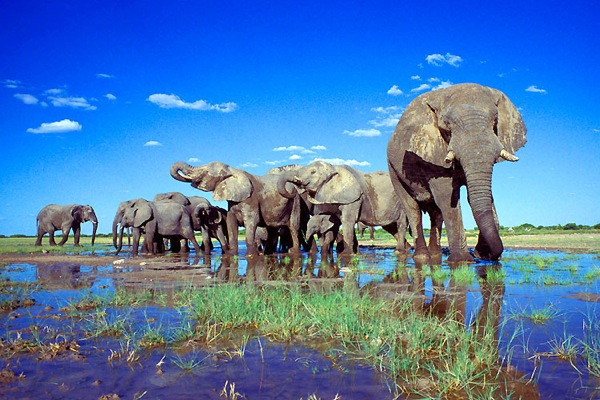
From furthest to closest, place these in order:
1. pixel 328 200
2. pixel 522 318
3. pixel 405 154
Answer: pixel 328 200, pixel 405 154, pixel 522 318

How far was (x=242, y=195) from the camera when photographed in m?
15.7

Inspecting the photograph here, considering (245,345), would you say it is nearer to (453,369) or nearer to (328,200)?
(453,369)

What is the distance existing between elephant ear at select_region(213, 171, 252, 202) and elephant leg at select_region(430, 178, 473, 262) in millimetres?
7262

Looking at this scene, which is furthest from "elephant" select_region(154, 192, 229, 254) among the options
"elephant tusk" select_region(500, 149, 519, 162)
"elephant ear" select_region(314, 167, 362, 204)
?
"elephant tusk" select_region(500, 149, 519, 162)

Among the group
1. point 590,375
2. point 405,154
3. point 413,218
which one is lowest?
point 590,375

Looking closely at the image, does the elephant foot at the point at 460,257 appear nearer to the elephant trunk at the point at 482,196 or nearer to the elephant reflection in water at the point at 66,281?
the elephant trunk at the point at 482,196

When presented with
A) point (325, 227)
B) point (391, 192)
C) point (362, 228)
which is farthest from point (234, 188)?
point (362, 228)

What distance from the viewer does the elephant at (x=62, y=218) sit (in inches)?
1170

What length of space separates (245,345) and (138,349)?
75cm

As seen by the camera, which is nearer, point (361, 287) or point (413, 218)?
point (361, 287)

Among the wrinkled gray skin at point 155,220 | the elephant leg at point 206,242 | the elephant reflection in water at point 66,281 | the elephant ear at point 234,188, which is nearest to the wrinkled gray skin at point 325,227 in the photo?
the elephant ear at point 234,188

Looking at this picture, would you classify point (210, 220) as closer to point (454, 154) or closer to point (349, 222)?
point (349, 222)

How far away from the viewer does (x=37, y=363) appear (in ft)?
10.3

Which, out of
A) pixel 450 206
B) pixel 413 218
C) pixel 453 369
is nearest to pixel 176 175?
pixel 413 218
